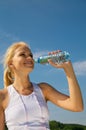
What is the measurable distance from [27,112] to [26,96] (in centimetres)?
31

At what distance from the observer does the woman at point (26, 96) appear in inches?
212

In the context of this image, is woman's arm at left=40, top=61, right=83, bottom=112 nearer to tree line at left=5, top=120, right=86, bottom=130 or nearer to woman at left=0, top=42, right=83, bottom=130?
woman at left=0, top=42, right=83, bottom=130

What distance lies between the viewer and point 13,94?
18.7ft

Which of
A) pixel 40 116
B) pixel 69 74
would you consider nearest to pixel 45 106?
pixel 40 116

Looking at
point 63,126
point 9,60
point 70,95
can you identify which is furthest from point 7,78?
point 63,126

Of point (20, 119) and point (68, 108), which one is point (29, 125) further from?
point (68, 108)

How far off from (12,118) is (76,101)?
0.94 m

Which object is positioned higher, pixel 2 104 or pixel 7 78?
pixel 7 78

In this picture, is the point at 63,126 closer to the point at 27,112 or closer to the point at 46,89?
the point at 46,89

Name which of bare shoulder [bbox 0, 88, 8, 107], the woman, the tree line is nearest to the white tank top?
the woman

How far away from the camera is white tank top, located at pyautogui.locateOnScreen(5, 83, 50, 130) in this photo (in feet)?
17.5

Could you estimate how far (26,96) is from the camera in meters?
5.65

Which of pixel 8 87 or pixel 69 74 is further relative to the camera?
pixel 8 87

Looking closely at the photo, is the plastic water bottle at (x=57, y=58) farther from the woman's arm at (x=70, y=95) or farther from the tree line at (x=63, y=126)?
the tree line at (x=63, y=126)
